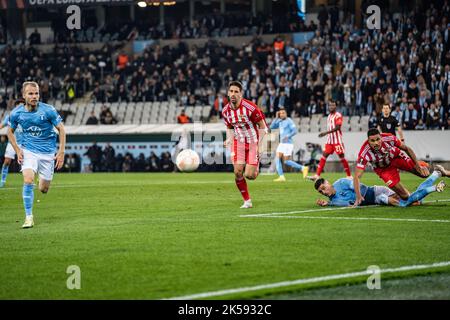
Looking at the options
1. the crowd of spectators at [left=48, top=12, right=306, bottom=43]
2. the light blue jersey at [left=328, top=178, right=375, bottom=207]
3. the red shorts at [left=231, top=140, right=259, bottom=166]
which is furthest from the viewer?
the crowd of spectators at [left=48, top=12, right=306, bottom=43]

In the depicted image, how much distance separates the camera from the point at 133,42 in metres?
51.6

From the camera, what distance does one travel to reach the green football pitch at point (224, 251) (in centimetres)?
802

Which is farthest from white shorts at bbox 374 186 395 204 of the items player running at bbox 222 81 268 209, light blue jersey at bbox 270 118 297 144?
light blue jersey at bbox 270 118 297 144

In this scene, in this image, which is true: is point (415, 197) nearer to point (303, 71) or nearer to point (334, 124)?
point (334, 124)

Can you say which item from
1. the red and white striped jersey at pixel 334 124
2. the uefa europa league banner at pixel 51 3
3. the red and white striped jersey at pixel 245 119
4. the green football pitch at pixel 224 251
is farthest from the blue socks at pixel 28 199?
the uefa europa league banner at pixel 51 3

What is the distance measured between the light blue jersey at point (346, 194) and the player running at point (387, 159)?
0.24 metres

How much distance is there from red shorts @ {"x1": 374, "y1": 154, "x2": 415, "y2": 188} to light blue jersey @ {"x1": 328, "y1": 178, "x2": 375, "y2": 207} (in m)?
0.54

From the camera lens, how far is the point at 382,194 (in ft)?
53.3

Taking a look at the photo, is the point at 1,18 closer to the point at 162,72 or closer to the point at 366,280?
the point at 162,72

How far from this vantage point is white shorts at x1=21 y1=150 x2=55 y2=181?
14211 millimetres

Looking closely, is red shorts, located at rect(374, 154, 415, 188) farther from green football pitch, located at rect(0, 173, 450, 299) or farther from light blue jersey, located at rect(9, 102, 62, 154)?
light blue jersey, located at rect(9, 102, 62, 154)

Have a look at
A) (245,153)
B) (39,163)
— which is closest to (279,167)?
(245,153)

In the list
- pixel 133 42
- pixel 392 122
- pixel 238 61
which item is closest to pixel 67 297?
pixel 392 122

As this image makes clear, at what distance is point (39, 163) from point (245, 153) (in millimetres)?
4446
